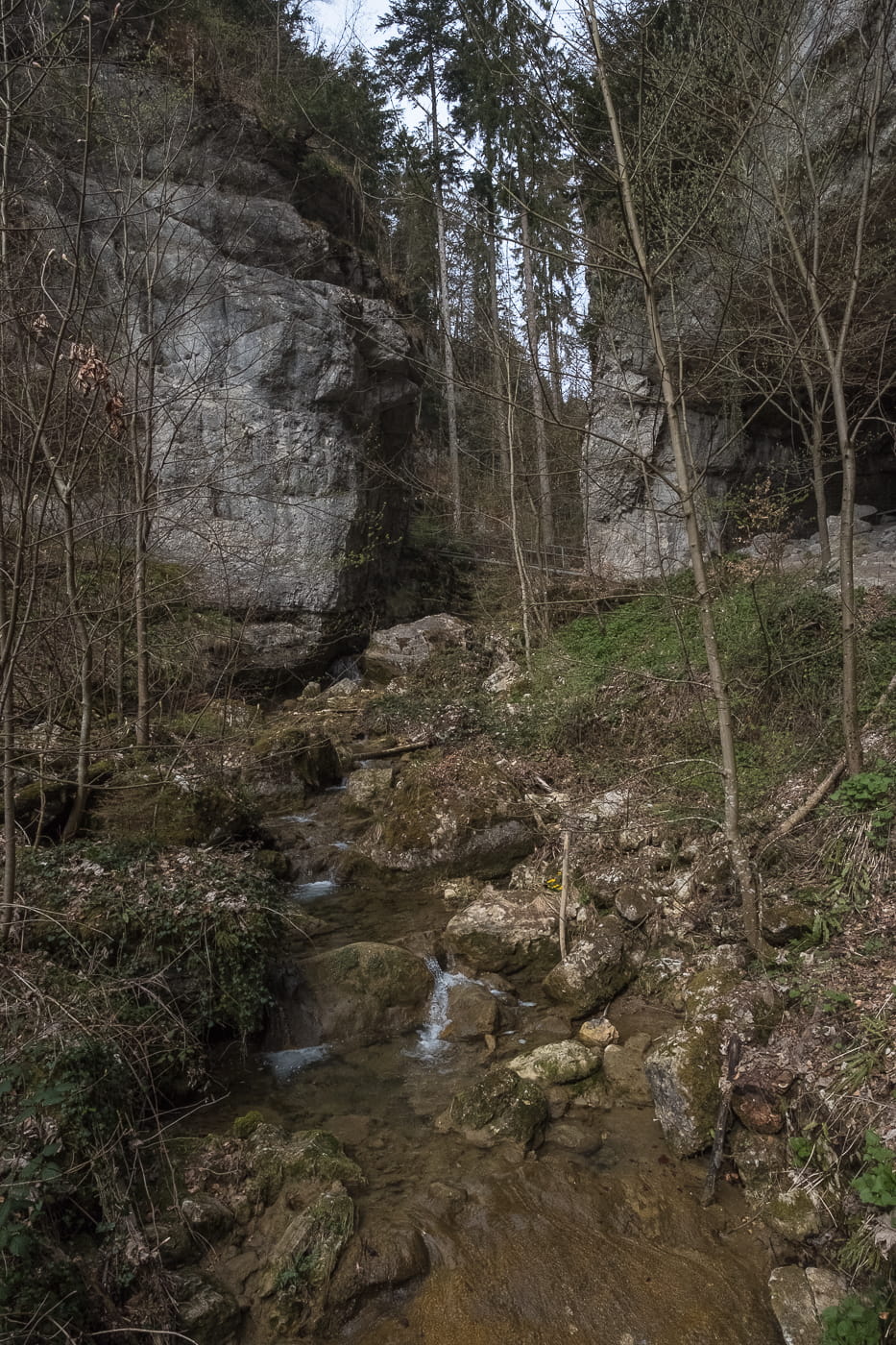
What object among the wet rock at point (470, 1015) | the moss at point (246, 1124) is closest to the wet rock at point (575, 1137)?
the wet rock at point (470, 1015)

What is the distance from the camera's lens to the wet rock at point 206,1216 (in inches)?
139

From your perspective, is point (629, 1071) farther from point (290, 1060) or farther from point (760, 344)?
point (760, 344)

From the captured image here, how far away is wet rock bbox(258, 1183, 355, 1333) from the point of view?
10.6 ft

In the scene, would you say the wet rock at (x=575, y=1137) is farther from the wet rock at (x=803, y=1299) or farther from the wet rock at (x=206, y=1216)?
the wet rock at (x=206, y=1216)

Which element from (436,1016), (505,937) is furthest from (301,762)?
(436,1016)

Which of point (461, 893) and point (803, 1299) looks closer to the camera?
point (803, 1299)

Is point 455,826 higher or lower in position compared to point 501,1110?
higher

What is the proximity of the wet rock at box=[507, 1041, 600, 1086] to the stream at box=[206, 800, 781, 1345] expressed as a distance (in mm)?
230

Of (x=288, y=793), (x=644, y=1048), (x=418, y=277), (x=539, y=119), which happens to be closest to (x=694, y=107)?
(x=539, y=119)

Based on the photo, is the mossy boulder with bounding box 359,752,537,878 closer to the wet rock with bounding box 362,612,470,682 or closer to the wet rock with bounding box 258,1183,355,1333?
the wet rock with bounding box 362,612,470,682

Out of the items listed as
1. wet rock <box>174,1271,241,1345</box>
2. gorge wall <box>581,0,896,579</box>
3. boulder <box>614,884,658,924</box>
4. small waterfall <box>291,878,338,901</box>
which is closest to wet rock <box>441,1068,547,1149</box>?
wet rock <box>174,1271,241,1345</box>

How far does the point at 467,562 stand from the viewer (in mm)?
17625

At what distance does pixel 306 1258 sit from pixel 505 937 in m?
3.29

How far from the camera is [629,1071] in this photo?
4684 millimetres
